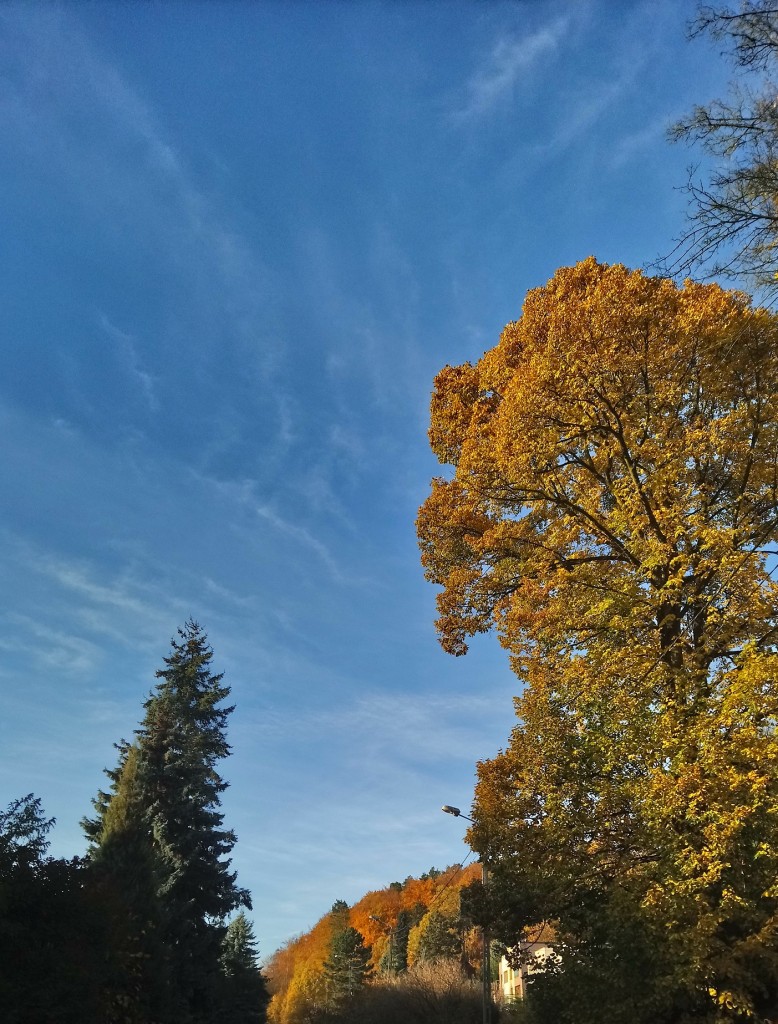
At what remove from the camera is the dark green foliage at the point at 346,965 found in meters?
55.0

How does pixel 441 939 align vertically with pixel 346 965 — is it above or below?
above

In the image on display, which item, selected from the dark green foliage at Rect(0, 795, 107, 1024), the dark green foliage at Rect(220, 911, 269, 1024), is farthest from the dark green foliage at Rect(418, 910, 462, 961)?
the dark green foliage at Rect(0, 795, 107, 1024)

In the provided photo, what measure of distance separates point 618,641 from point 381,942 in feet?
280

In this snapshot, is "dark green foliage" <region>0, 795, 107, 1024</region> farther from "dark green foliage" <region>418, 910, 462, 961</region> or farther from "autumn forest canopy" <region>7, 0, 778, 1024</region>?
"dark green foliage" <region>418, 910, 462, 961</region>

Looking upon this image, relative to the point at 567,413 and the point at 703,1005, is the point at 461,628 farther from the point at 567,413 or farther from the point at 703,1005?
the point at 703,1005

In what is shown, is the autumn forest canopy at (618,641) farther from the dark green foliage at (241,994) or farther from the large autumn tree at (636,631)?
the dark green foliage at (241,994)

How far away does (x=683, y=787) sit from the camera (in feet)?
28.7

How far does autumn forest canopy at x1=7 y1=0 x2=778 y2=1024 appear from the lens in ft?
28.3

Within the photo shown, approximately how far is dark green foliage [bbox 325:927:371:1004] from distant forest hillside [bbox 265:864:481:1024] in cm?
11

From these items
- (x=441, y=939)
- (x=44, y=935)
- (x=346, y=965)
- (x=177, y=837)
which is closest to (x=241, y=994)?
(x=177, y=837)

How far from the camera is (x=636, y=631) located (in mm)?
10820

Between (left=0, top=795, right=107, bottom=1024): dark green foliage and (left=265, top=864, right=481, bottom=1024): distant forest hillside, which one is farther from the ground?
(left=265, top=864, right=481, bottom=1024): distant forest hillside

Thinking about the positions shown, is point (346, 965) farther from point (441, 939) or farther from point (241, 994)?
point (241, 994)

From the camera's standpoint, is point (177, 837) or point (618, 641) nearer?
point (618, 641)
